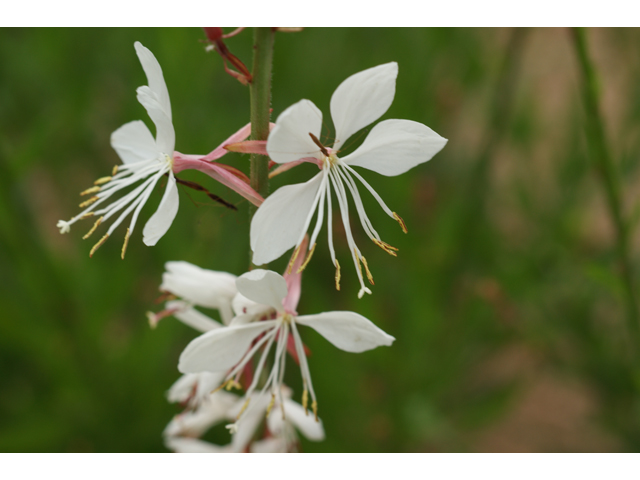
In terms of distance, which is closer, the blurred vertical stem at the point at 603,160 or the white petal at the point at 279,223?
the white petal at the point at 279,223

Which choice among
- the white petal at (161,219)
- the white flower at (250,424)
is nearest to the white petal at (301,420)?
the white flower at (250,424)

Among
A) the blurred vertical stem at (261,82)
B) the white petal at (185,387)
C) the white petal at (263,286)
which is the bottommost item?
the white petal at (185,387)

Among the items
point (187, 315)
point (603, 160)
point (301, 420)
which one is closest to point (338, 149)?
point (187, 315)

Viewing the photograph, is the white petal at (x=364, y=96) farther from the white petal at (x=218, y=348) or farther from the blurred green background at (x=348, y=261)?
the blurred green background at (x=348, y=261)

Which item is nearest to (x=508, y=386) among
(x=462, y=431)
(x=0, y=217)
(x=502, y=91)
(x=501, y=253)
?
(x=462, y=431)

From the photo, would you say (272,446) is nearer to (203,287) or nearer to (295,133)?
(203,287)

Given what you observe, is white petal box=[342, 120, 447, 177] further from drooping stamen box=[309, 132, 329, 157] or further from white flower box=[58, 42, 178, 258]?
white flower box=[58, 42, 178, 258]
